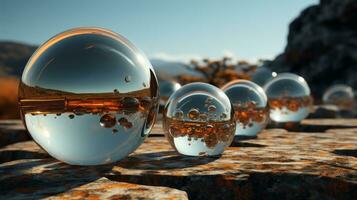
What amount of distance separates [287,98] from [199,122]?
3.46 m

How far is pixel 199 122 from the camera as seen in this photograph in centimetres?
345

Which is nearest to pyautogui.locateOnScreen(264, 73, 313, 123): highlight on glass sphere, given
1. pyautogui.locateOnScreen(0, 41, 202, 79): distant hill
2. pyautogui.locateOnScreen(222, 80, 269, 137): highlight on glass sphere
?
pyautogui.locateOnScreen(222, 80, 269, 137): highlight on glass sphere

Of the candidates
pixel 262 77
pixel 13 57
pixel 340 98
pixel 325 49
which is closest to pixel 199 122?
pixel 262 77

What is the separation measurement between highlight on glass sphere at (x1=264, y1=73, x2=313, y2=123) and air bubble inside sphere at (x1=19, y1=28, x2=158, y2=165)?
3.96 metres

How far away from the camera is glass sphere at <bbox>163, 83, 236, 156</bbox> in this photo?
3465 millimetres

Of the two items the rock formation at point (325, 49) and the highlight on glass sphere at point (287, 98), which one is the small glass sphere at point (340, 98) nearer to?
the highlight on glass sphere at point (287, 98)

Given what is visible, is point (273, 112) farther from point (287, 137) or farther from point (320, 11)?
point (320, 11)

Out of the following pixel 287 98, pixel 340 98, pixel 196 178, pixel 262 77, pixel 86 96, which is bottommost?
pixel 196 178

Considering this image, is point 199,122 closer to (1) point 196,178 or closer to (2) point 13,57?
(1) point 196,178

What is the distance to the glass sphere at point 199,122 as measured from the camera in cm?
346

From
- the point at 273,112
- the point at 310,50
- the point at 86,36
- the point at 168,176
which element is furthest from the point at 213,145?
the point at 310,50

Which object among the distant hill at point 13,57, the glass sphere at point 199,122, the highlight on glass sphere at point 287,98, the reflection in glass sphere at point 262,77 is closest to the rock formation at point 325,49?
the reflection in glass sphere at point 262,77

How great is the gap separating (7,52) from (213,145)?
168 m

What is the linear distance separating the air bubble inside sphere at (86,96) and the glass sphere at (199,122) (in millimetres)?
561
